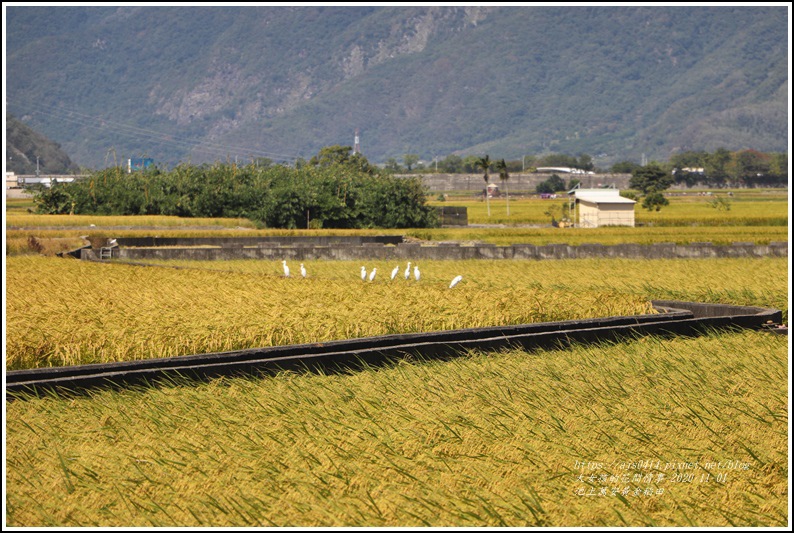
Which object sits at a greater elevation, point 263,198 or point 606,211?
point 263,198

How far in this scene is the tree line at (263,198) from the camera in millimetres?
55231

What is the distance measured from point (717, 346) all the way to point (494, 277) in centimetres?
1041

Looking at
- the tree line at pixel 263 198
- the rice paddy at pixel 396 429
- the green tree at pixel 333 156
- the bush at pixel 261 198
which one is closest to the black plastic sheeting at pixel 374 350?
the rice paddy at pixel 396 429

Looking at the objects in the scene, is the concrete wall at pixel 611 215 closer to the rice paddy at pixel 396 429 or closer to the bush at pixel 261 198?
the bush at pixel 261 198

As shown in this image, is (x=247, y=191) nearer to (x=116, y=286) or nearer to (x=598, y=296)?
(x=116, y=286)

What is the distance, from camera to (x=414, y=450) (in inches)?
326

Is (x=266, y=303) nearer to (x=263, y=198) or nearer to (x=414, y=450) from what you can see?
(x=414, y=450)

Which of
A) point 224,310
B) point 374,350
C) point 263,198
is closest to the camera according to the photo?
point 374,350

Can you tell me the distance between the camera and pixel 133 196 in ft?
197

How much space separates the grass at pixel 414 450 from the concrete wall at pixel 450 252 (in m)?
20.9

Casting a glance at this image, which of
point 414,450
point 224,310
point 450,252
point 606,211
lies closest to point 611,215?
point 606,211

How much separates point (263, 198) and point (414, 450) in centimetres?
5003

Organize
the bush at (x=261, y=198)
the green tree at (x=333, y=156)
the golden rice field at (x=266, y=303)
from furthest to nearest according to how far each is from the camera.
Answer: the green tree at (x=333, y=156) → the bush at (x=261, y=198) → the golden rice field at (x=266, y=303)

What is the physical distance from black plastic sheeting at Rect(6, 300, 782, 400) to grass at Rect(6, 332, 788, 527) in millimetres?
274
